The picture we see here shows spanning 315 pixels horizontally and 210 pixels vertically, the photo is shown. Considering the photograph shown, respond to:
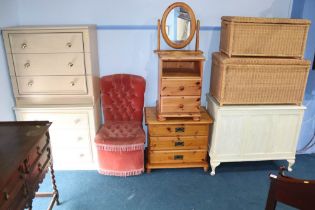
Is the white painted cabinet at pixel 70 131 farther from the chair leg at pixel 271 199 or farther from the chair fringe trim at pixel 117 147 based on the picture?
the chair leg at pixel 271 199

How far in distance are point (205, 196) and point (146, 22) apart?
1723 millimetres

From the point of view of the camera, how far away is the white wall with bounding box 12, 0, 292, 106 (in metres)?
2.58

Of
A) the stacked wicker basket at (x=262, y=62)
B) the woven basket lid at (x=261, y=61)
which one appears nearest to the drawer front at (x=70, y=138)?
the stacked wicker basket at (x=262, y=62)

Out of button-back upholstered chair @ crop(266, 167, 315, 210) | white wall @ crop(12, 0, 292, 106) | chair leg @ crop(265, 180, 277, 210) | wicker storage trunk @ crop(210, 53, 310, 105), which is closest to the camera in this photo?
button-back upholstered chair @ crop(266, 167, 315, 210)

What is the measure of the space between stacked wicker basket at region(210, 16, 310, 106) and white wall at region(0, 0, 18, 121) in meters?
1.88

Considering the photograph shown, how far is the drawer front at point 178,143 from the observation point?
8.47 feet

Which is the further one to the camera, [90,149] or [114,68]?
[114,68]

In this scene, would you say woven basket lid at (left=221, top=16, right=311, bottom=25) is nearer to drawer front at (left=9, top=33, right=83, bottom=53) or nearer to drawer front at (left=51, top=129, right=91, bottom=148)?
drawer front at (left=9, top=33, right=83, bottom=53)

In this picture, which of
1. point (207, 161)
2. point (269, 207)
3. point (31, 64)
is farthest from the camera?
point (207, 161)

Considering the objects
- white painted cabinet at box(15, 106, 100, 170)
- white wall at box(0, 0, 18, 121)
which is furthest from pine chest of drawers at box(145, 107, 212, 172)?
white wall at box(0, 0, 18, 121)

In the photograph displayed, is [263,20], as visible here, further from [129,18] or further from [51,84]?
[51,84]

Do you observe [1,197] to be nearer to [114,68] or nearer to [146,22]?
[114,68]

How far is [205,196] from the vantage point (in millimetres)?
2377

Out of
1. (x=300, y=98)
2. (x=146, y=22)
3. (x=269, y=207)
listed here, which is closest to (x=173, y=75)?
(x=146, y=22)
